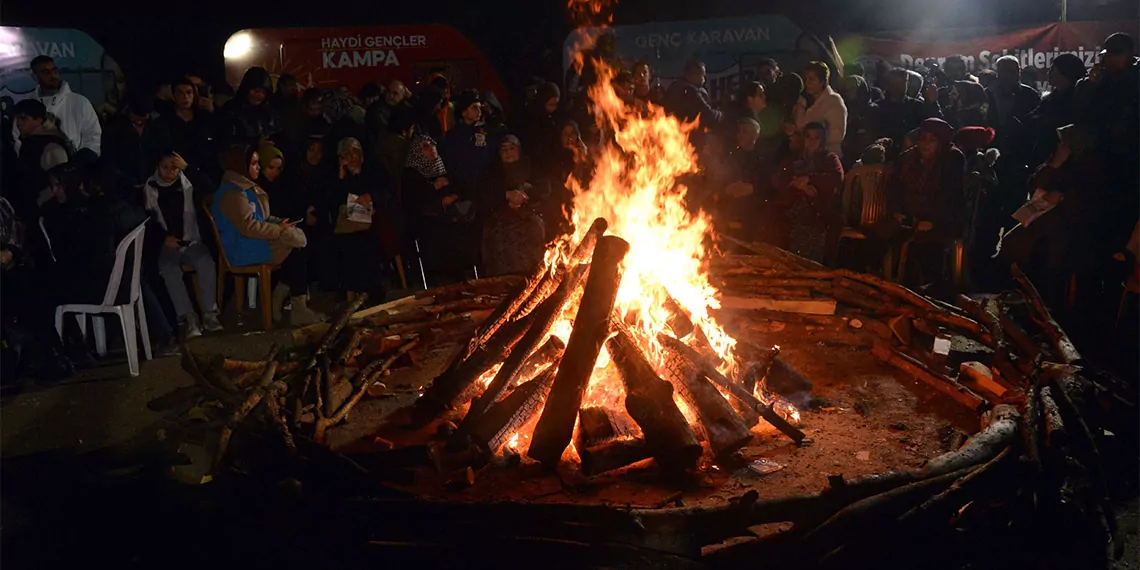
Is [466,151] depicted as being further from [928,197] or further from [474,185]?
[928,197]

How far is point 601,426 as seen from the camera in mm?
5047

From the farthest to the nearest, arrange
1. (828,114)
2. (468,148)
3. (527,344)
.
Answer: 1. (828,114)
2. (468,148)
3. (527,344)

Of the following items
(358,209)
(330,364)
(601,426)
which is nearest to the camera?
(601,426)

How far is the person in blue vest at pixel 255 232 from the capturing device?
866cm

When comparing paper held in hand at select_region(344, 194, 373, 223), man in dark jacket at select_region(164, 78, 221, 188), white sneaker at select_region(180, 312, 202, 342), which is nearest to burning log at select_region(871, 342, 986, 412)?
paper held in hand at select_region(344, 194, 373, 223)

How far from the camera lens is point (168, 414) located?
6340 mm

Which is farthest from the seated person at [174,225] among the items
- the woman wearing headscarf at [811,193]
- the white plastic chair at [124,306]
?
the woman wearing headscarf at [811,193]

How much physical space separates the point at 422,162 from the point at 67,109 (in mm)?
4348

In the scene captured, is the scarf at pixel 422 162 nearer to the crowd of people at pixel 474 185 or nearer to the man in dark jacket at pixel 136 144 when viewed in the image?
the crowd of people at pixel 474 185

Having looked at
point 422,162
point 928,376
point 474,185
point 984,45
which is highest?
point 984,45

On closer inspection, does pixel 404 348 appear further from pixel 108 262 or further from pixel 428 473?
pixel 108 262

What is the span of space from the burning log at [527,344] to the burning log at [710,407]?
31.1 inches

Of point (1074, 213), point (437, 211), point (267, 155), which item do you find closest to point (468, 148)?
point (437, 211)

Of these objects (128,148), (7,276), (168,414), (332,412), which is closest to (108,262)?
(7,276)
